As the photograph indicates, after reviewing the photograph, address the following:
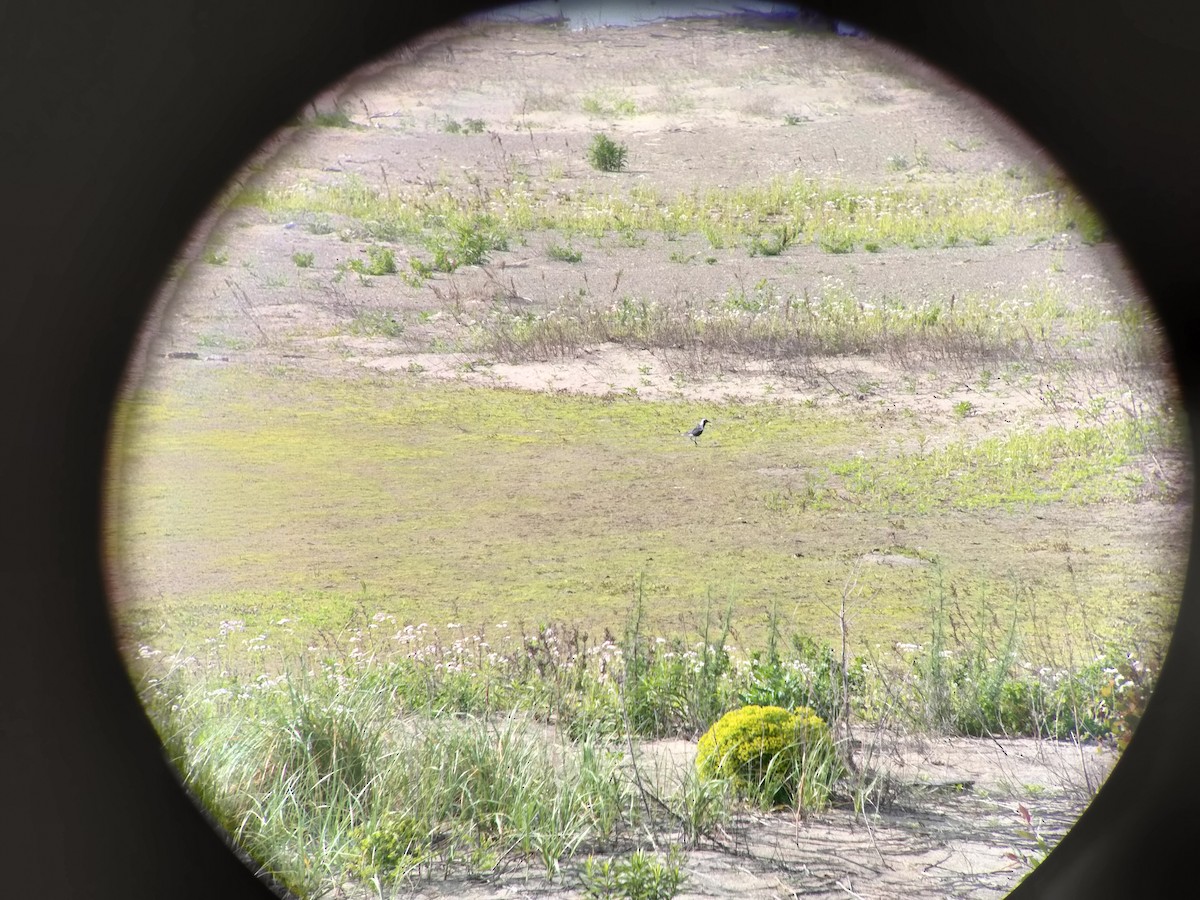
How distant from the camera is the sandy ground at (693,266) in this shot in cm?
329

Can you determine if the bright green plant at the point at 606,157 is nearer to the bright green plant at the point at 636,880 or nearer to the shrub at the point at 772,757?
the shrub at the point at 772,757

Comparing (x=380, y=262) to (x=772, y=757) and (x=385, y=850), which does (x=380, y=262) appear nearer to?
(x=772, y=757)

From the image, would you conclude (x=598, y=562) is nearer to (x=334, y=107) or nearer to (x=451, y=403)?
(x=451, y=403)

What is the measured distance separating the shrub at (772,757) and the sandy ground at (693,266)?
0.11 meters

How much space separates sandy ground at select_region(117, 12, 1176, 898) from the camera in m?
3.29

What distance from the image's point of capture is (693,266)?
1250 centimetres

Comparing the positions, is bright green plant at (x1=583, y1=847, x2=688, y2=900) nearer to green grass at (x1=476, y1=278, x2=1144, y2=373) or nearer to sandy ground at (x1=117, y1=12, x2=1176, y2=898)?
sandy ground at (x1=117, y1=12, x2=1176, y2=898)

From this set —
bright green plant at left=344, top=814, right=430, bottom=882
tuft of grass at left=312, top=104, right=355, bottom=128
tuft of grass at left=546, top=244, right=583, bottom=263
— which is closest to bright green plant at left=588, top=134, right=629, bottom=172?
tuft of grass at left=546, top=244, right=583, bottom=263

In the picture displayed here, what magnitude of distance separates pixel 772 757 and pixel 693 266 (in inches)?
381

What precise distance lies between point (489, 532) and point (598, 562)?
0.95 meters

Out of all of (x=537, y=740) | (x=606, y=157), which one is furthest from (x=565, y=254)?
(x=537, y=740)

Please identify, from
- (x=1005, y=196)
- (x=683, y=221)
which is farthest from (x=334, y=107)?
(x=1005, y=196)

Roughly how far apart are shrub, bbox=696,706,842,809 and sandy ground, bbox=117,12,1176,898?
11 cm

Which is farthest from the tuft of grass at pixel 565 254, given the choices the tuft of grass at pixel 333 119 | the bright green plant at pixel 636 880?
the bright green plant at pixel 636 880
